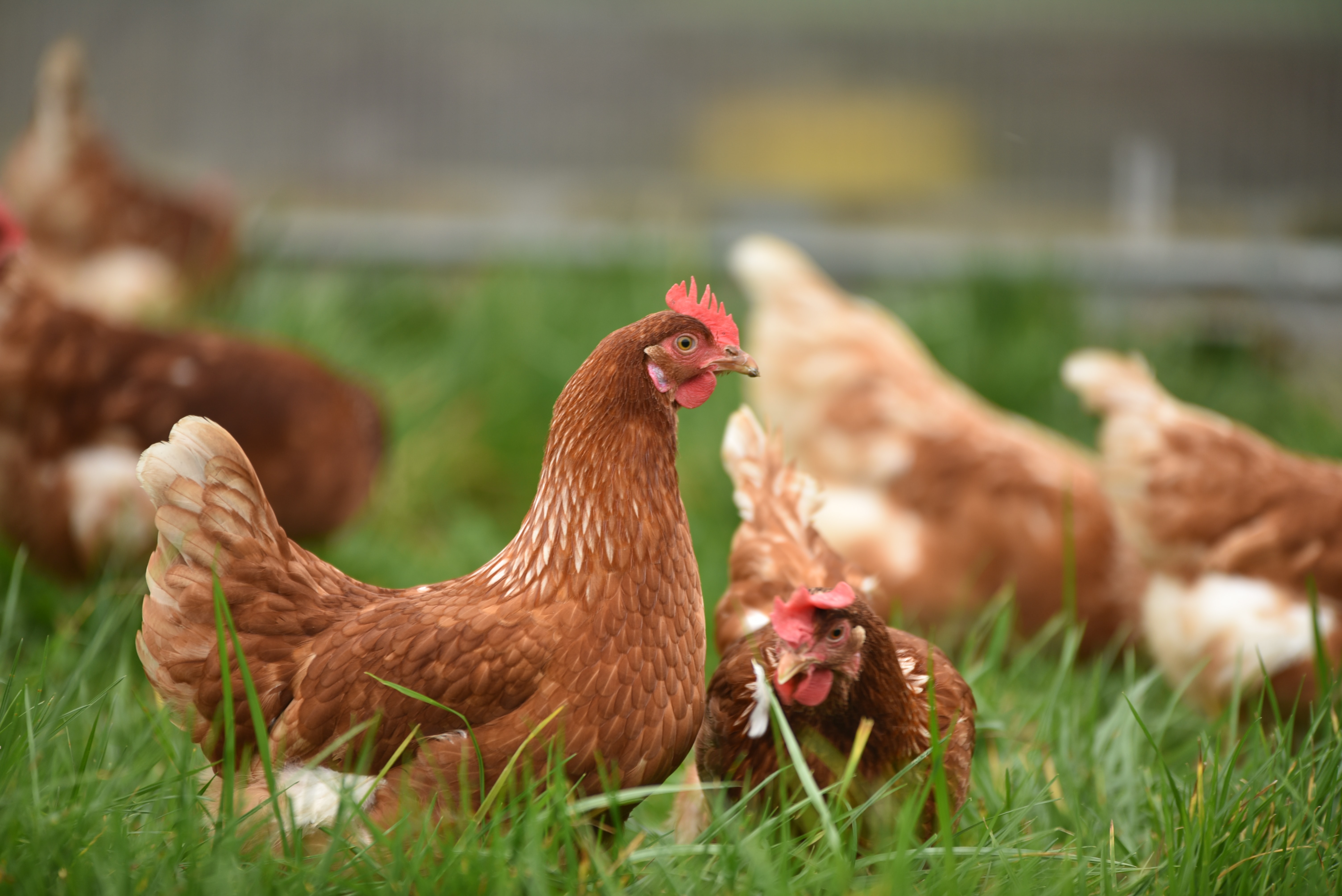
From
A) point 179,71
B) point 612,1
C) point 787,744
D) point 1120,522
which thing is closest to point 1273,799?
point 787,744

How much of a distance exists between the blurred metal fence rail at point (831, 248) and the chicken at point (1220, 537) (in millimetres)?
2472

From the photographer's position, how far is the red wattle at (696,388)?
5.44 feet

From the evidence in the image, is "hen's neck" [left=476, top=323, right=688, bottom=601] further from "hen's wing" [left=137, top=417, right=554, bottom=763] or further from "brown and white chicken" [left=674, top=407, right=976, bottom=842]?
"brown and white chicken" [left=674, top=407, right=976, bottom=842]

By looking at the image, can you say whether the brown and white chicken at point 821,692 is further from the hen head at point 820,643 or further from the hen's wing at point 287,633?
the hen's wing at point 287,633

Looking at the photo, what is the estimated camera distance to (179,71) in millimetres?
6402

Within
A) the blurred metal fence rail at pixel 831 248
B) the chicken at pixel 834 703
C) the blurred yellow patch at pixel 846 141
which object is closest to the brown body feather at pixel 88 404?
the chicken at pixel 834 703

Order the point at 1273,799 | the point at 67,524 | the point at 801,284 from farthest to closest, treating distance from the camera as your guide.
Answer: the point at 801,284
the point at 67,524
the point at 1273,799

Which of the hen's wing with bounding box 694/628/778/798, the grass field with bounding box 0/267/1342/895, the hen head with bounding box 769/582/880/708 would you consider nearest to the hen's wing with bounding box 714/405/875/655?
the hen's wing with bounding box 694/628/778/798

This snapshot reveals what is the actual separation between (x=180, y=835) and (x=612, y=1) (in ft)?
19.8

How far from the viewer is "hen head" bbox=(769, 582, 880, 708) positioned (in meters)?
1.66

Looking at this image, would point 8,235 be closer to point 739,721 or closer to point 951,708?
point 739,721

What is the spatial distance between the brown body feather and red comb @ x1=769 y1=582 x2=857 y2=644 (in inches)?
81.0

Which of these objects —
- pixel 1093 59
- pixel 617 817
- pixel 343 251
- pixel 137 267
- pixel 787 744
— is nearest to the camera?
pixel 617 817

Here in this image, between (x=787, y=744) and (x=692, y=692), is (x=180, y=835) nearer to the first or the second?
(x=692, y=692)
